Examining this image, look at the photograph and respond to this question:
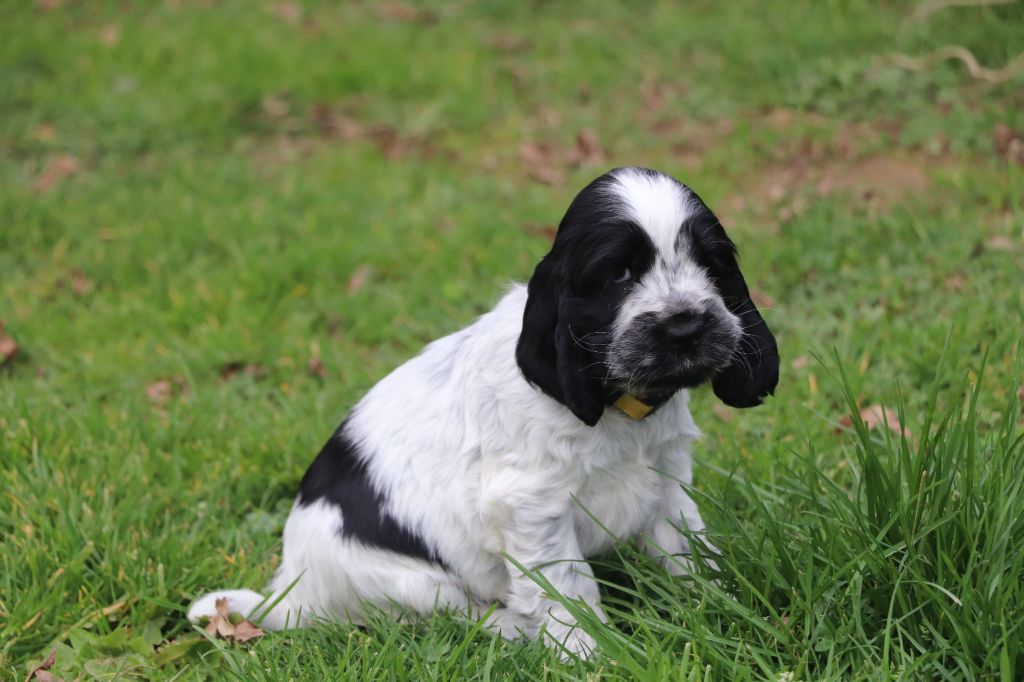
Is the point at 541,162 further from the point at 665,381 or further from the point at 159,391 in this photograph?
the point at 665,381

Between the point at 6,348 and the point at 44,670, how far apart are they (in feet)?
8.11

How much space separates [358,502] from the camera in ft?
10.6

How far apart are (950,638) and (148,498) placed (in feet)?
8.76

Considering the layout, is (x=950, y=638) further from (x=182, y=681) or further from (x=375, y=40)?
(x=375, y=40)

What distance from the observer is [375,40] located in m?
8.41

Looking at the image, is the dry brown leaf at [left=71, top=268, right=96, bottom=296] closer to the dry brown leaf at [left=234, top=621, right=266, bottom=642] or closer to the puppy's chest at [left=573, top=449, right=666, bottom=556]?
the dry brown leaf at [left=234, top=621, right=266, bottom=642]

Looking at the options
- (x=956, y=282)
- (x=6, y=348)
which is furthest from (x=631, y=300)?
(x=6, y=348)

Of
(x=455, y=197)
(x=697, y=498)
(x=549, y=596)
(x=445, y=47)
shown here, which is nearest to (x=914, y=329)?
(x=697, y=498)

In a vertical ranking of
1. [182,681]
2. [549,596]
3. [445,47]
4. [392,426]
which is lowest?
[182,681]

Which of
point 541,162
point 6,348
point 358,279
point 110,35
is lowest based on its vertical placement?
point 6,348

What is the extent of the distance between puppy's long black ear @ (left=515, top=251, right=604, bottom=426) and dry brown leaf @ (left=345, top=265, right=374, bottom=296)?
3.09 m

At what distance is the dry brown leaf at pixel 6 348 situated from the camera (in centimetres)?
523

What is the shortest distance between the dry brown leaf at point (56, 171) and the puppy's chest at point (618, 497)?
17.3 ft

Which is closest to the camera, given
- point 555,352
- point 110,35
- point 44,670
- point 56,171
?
point 555,352
